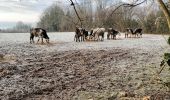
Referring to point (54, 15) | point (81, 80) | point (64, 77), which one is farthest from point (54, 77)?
point (54, 15)

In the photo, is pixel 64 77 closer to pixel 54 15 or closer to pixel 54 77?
pixel 54 77

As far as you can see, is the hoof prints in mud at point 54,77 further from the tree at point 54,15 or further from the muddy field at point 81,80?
the tree at point 54,15

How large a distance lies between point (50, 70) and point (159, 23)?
21.6 ft

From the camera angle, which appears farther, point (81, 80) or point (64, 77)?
point (64, 77)

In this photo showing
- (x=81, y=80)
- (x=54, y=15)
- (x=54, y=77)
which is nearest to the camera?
(x=54, y=15)

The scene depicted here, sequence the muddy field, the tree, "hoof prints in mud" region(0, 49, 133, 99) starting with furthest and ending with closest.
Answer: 1. "hoof prints in mud" region(0, 49, 133, 99)
2. the muddy field
3. the tree

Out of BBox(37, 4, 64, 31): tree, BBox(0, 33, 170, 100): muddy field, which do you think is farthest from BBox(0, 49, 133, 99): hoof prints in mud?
BBox(37, 4, 64, 31): tree

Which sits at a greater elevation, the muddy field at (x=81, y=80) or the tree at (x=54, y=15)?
the tree at (x=54, y=15)

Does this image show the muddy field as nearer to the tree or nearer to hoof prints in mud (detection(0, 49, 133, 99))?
hoof prints in mud (detection(0, 49, 133, 99))

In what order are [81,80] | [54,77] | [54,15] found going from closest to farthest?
[54,15], [81,80], [54,77]

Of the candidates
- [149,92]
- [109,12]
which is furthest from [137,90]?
[109,12]

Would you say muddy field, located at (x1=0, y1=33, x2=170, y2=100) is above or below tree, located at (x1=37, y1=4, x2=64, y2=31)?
below

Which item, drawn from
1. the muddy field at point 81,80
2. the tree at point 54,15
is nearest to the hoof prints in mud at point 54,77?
the muddy field at point 81,80

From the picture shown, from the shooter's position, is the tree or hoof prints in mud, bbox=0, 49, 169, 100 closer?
the tree
